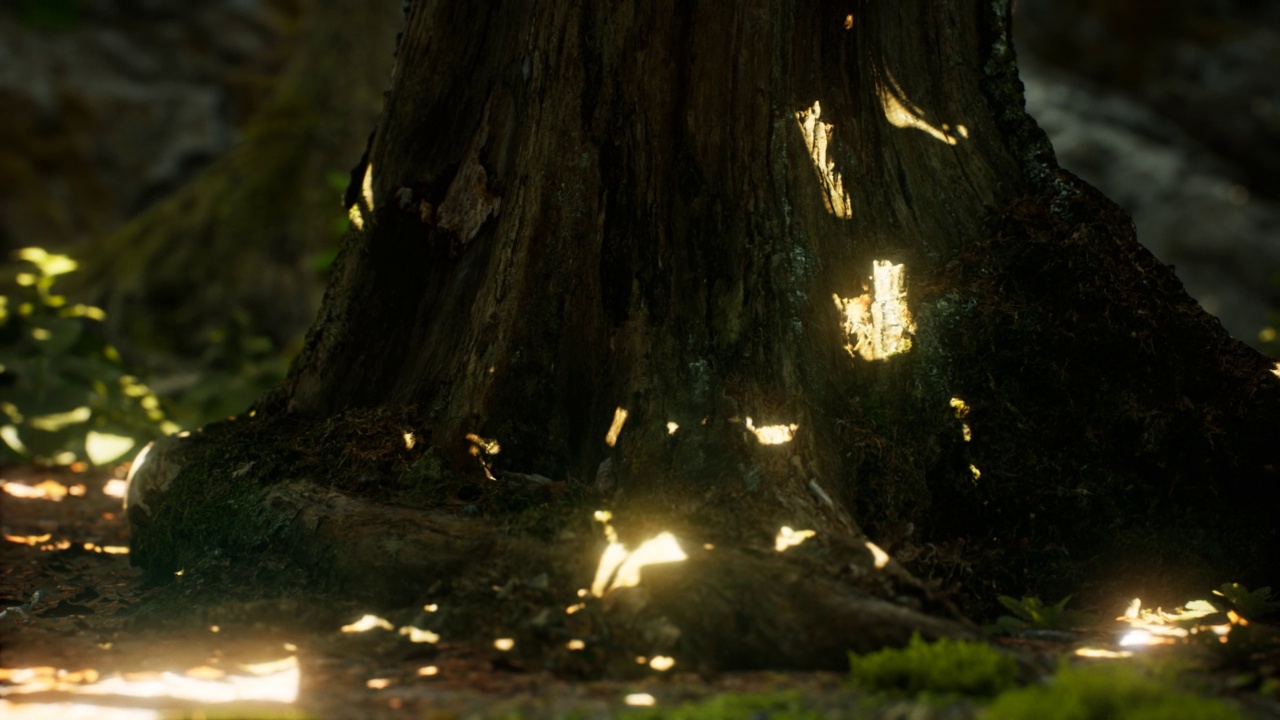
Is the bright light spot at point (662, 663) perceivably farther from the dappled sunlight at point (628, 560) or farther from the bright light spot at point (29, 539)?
the bright light spot at point (29, 539)

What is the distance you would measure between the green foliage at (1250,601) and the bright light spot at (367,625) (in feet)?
10.6

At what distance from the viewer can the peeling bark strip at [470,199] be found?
14.7ft

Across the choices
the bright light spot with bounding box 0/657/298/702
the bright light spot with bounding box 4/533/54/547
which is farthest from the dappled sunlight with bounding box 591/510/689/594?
the bright light spot with bounding box 4/533/54/547

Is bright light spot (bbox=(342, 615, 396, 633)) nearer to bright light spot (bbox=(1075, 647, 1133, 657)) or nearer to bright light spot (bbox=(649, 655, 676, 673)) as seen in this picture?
bright light spot (bbox=(649, 655, 676, 673))

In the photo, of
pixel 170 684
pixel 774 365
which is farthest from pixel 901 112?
pixel 170 684

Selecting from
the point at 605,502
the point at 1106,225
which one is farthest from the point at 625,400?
the point at 1106,225

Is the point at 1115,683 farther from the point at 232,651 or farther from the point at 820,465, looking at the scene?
the point at 232,651

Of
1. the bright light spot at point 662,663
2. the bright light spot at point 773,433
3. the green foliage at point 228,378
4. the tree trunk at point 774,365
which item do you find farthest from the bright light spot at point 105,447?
the bright light spot at point 662,663

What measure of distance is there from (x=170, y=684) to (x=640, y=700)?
4.85 feet

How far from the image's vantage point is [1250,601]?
3.71 metres

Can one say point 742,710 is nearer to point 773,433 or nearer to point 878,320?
point 773,433

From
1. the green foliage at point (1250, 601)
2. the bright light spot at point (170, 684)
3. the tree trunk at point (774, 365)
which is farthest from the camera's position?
the tree trunk at point (774, 365)

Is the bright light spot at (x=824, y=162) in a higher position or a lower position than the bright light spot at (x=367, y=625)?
higher

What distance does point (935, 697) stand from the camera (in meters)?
2.66
